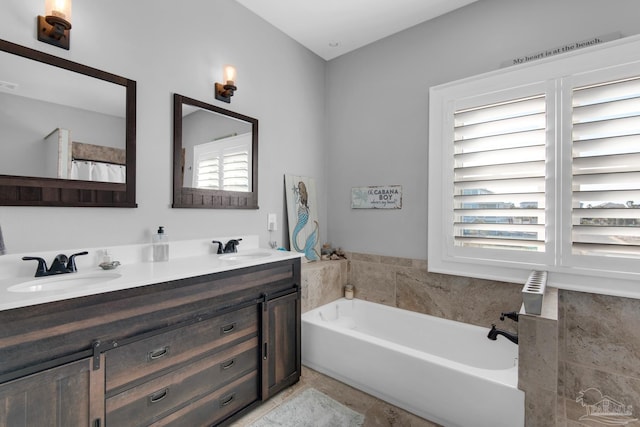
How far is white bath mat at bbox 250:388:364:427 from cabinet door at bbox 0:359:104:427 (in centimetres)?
91

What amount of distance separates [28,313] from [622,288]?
9.66 ft

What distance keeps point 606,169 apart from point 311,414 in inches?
93.6

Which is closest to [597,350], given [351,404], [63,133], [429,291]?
[429,291]

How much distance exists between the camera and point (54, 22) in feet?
4.77

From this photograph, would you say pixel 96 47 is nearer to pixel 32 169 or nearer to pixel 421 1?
pixel 32 169

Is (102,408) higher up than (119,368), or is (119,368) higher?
(119,368)

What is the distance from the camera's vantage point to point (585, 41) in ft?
6.39

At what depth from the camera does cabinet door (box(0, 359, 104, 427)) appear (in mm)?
1046

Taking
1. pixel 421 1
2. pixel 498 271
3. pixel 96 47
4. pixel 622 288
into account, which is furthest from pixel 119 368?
pixel 421 1

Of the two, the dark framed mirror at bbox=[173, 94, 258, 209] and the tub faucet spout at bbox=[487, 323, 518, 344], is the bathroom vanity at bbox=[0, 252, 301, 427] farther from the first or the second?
the tub faucet spout at bbox=[487, 323, 518, 344]

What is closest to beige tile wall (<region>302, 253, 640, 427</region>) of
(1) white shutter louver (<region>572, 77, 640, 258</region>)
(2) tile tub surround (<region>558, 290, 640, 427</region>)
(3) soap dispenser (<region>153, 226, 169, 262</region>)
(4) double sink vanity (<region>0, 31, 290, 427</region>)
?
(2) tile tub surround (<region>558, 290, 640, 427</region>)

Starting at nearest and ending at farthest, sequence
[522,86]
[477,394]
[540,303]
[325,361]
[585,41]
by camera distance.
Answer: [540,303], [477,394], [585,41], [522,86], [325,361]

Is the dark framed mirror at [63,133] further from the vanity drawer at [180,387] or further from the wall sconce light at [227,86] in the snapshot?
the vanity drawer at [180,387]

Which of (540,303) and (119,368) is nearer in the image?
(119,368)
